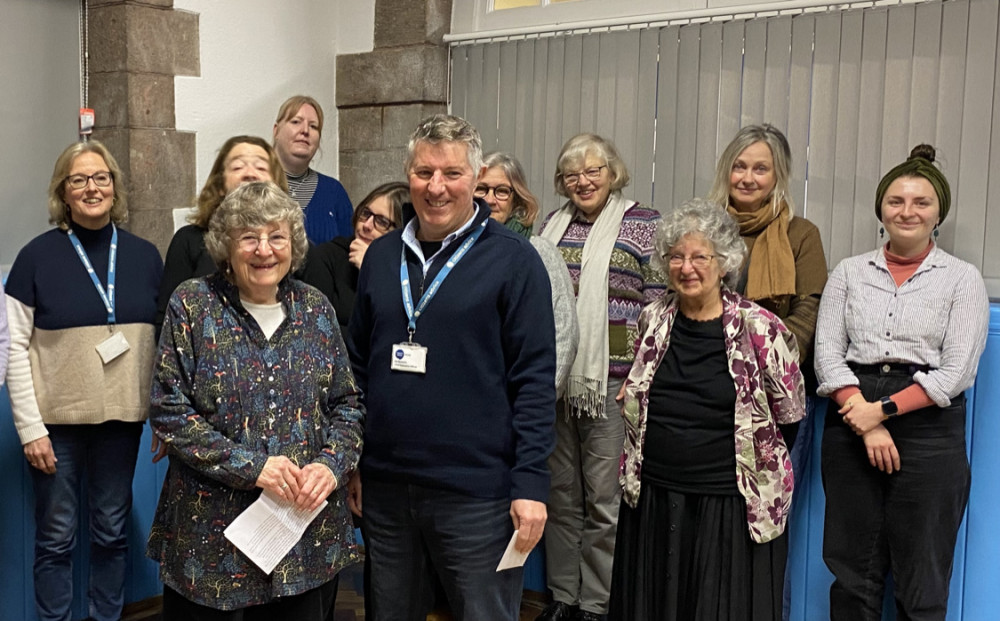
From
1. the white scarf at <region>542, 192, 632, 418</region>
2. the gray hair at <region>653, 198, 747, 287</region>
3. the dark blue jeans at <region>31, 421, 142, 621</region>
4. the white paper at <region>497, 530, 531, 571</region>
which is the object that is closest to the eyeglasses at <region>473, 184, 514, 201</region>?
the white scarf at <region>542, 192, 632, 418</region>

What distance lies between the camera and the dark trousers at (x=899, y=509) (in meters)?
2.64

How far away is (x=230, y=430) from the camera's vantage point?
6.63ft

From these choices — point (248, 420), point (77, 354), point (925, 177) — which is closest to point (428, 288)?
point (248, 420)

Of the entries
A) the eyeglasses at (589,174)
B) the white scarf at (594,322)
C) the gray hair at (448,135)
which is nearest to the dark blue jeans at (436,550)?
the gray hair at (448,135)

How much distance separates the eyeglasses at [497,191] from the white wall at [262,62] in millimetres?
1681

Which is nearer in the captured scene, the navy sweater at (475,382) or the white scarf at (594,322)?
the navy sweater at (475,382)

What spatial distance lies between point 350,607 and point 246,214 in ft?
6.02

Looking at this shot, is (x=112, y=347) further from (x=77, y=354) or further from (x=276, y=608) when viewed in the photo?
(x=276, y=608)

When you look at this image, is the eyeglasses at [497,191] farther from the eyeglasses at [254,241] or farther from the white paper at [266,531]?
the white paper at [266,531]

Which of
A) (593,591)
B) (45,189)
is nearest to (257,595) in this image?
(593,591)

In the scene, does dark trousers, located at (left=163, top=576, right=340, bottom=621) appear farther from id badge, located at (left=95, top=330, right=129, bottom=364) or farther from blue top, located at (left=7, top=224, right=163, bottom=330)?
blue top, located at (left=7, top=224, right=163, bottom=330)

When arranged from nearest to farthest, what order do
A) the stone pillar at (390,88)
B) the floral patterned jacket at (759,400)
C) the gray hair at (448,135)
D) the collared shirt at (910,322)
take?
1. the gray hair at (448,135)
2. the floral patterned jacket at (759,400)
3. the collared shirt at (910,322)
4. the stone pillar at (390,88)

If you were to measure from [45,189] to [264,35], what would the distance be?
1.22 m

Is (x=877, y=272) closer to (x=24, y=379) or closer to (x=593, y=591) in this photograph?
(x=593, y=591)
